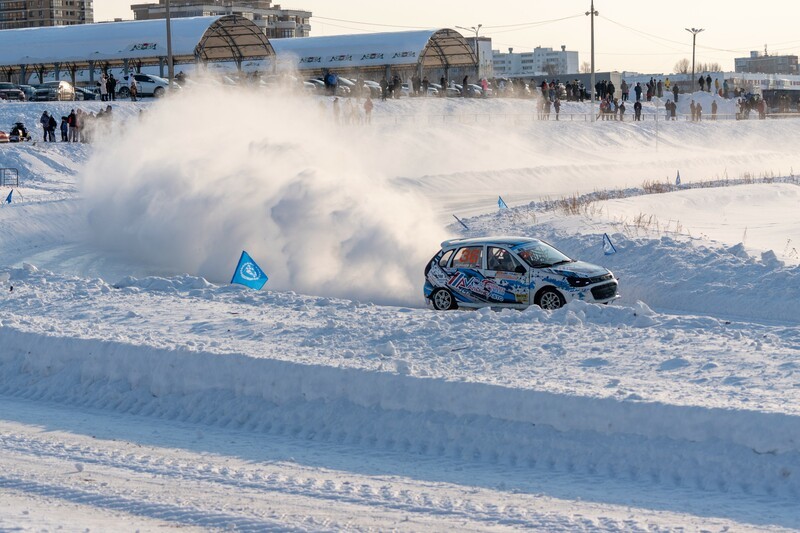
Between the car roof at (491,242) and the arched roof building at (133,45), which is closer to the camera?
the car roof at (491,242)

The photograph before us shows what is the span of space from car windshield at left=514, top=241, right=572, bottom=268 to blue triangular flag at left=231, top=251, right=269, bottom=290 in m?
4.33

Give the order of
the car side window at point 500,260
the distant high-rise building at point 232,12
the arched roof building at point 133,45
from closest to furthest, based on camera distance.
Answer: the car side window at point 500,260, the arched roof building at point 133,45, the distant high-rise building at point 232,12

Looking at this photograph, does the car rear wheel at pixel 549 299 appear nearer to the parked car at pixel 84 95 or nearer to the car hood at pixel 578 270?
the car hood at pixel 578 270

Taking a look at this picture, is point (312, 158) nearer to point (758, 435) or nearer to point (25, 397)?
point (25, 397)

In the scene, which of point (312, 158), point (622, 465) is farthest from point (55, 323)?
point (312, 158)

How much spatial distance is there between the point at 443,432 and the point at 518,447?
77 cm

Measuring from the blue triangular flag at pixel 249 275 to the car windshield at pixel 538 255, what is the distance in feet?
14.2

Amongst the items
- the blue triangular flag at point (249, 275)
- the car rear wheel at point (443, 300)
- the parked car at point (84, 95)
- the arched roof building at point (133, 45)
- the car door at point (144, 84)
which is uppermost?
the arched roof building at point (133, 45)

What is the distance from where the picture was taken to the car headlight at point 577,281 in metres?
17.0

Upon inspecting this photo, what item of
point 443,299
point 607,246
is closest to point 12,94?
point 607,246

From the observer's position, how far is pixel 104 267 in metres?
24.7

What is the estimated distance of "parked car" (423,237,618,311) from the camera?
1706 cm

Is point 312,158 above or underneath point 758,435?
above

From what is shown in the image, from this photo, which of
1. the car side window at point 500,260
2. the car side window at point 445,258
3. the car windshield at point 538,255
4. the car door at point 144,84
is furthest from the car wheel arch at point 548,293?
the car door at point 144,84
